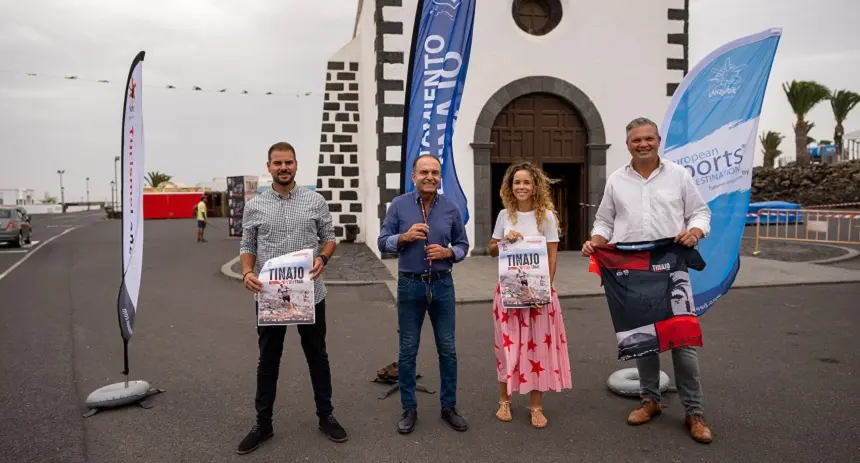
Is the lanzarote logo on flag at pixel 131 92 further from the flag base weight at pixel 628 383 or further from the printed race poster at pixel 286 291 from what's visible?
the flag base weight at pixel 628 383

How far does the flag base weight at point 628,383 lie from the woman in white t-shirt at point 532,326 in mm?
630

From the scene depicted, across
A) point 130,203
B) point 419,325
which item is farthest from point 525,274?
point 130,203

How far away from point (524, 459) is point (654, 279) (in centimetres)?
134

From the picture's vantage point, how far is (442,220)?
3924 millimetres

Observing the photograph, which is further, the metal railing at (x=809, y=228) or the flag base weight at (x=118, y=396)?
the metal railing at (x=809, y=228)

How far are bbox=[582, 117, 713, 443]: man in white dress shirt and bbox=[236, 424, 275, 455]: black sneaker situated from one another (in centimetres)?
225

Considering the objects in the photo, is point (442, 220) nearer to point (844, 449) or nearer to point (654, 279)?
point (654, 279)

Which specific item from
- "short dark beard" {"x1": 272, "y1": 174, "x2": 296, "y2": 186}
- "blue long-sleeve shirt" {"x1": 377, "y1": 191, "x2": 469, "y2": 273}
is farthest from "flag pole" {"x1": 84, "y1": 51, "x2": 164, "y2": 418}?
"blue long-sleeve shirt" {"x1": 377, "y1": 191, "x2": 469, "y2": 273}

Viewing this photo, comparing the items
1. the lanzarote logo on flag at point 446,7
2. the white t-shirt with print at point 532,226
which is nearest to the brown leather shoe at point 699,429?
the white t-shirt with print at point 532,226

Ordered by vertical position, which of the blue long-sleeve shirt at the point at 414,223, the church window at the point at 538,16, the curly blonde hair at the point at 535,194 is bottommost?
the blue long-sleeve shirt at the point at 414,223

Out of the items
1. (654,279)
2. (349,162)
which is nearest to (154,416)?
(654,279)

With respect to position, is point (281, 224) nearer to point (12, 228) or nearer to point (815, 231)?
point (815, 231)

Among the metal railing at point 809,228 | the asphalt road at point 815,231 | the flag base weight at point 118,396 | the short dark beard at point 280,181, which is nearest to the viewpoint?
the short dark beard at point 280,181

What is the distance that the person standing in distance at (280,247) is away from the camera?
3627 millimetres
